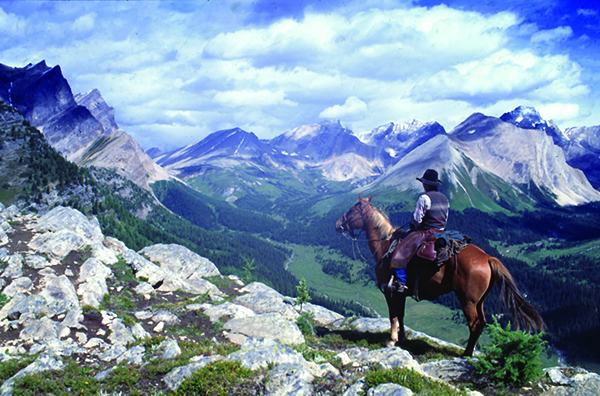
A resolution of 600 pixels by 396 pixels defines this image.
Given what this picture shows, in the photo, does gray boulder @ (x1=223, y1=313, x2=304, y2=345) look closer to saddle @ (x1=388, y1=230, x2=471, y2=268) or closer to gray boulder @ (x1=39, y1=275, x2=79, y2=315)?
saddle @ (x1=388, y1=230, x2=471, y2=268)

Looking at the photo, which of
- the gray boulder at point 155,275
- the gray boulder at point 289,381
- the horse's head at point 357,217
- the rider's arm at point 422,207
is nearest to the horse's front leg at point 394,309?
the rider's arm at point 422,207

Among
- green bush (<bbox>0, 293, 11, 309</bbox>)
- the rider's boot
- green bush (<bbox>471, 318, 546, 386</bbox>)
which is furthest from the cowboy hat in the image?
green bush (<bbox>0, 293, 11, 309</bbox>)

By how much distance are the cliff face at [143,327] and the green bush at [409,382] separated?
0.47 m

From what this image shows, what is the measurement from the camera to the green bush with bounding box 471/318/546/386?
420 inches

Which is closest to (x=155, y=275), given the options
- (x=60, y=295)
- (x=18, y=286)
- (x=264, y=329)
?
(x=60, y=295)

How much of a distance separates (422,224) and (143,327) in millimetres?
17835

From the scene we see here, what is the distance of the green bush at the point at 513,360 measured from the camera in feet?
35.0

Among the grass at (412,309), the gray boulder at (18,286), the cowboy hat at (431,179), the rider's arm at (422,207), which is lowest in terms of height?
the grass at (412,309)

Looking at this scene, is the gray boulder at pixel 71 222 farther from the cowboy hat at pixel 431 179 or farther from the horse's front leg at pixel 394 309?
the cowboy hat at pixel 431 179

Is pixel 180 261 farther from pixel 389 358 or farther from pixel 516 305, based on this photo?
pixel 516 305

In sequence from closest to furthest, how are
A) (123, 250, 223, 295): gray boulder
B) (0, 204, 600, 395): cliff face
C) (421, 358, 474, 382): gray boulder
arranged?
(0, 204, 600, 395): cliff face → (421, 358, 474, 382): gray boulder → (123, 250, 223, 295): gray boulder

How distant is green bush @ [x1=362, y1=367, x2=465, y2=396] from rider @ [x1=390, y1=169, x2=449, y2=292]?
6.36 metres

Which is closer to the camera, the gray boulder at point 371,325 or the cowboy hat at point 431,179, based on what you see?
the cowboy hat at point 431,179

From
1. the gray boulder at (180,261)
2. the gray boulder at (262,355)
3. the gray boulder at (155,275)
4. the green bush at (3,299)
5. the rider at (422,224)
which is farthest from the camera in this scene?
the gray boulder at (180,261)
